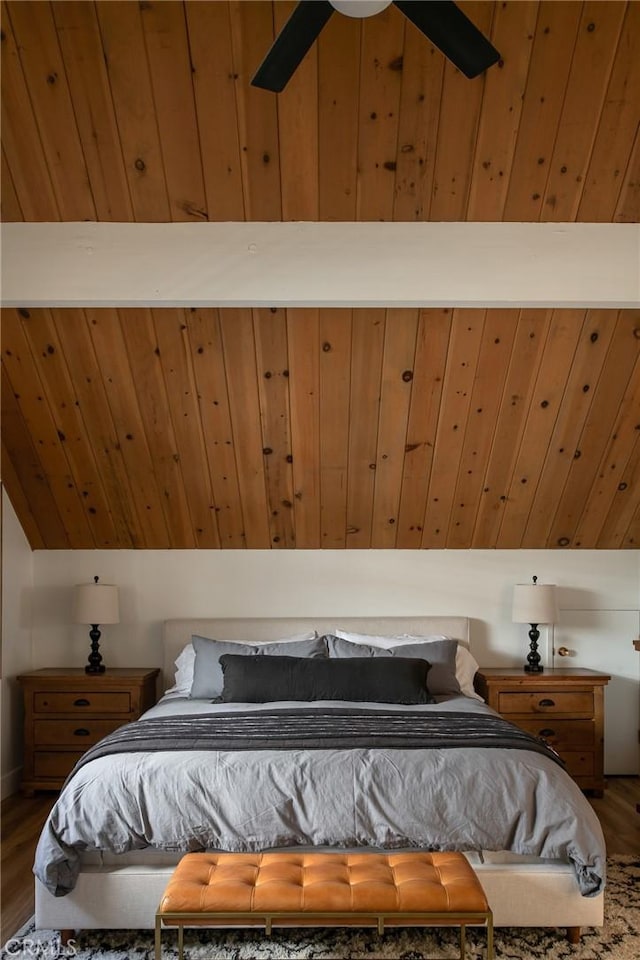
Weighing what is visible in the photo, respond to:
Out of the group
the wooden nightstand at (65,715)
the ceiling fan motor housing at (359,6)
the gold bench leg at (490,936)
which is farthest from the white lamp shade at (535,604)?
the ceiling fan motor housing at (359,6)

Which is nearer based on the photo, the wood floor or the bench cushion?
the bench cushion

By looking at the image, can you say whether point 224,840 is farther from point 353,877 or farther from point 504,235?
point 504,235

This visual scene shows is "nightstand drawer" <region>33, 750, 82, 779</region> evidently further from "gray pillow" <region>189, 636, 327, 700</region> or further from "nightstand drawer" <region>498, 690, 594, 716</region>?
"nightstand drawer" <region>498, 690, 594, 716</region>

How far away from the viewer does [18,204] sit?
3.71 meters

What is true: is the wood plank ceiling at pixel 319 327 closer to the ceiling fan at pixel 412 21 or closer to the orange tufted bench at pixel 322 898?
the ceiling fan at pixel 412 21

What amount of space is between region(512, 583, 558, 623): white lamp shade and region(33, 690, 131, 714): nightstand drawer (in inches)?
90.6

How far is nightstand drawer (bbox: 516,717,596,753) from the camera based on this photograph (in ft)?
15.9

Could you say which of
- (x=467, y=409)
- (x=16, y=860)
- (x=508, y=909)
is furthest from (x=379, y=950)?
(x=467, y=409)

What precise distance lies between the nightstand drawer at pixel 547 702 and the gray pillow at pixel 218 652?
1075mm

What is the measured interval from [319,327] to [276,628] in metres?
1.95

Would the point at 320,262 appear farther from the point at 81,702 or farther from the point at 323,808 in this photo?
the point at 81,702

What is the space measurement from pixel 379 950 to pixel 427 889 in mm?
621

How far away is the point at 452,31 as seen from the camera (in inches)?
82.9

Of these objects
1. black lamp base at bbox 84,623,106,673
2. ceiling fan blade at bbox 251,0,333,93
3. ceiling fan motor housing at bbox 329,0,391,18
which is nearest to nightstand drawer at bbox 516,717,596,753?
black lamp base at bbox 84,623,106,673
